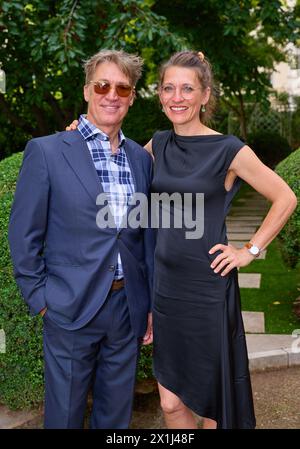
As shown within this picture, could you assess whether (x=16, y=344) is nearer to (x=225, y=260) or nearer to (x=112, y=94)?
(x=225, y=260)

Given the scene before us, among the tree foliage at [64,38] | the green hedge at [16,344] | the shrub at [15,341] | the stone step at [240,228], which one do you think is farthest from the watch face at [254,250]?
the stone step at [240,228]

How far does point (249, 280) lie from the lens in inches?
278

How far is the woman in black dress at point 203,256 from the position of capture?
273 cm

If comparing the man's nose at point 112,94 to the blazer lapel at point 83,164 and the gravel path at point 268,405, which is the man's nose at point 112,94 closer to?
the blazer lapel at point 83,164

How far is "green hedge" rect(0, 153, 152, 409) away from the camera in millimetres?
3367

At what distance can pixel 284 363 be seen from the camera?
479 centimetres

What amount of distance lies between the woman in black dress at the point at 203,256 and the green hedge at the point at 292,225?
Answer: 2.18 metres

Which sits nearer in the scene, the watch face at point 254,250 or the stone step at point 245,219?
the watch face at point 254,250

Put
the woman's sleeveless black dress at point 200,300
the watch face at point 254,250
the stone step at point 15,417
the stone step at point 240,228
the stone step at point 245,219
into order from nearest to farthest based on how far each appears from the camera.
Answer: the woman's sleeveless black dress at point 200,300 < the watch face at point 254,250 < the stone step at point 15,417 < the stone step at point 240,228 < the stone step at point 245,219

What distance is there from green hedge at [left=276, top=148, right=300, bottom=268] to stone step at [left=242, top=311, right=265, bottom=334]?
646 millimetres

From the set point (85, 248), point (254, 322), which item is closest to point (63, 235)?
point (85, 248)

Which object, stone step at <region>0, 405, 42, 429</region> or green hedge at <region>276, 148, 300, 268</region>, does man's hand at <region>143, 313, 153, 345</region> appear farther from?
green hedge at <region>276, 148, 300, 268</region>

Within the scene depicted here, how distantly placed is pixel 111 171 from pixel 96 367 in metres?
0.95
